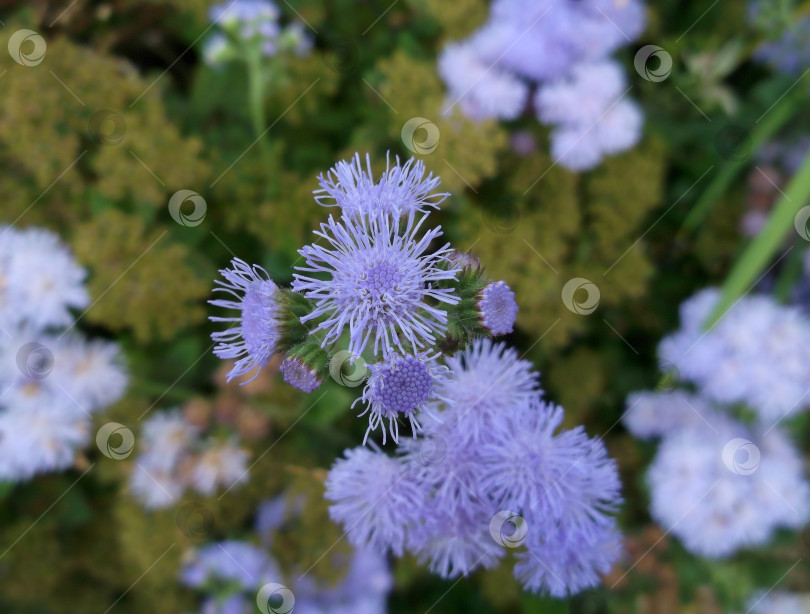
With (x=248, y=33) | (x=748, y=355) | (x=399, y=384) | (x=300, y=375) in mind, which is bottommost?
(x=300, y=375)

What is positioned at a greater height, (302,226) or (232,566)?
(302,226)

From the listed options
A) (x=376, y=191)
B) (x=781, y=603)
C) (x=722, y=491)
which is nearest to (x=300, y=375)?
(x=376, y=191)

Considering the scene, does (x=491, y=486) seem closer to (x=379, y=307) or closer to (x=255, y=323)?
(x=379, y=307)

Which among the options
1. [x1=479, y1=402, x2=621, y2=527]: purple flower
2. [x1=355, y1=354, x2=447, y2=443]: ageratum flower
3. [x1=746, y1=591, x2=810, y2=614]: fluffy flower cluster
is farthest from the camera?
[x1=746, y1=591, x2=810, y2=614]: fluffy flower cluster

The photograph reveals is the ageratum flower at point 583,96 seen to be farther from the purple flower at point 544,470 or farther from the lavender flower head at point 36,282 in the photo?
the lavender flower head at point 36,282

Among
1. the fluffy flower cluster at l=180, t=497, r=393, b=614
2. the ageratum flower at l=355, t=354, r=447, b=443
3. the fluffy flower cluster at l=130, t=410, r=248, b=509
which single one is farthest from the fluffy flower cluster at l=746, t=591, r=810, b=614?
the ageratum flower at l=355, t=354, r=447, b=443

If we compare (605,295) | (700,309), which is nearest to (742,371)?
(700,309)

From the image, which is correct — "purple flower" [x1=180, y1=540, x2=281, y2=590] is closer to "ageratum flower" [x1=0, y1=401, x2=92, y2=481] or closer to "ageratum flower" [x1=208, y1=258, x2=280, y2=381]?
"ageratum flower" [x1=0, y1=401, x2=92, y2=481]
